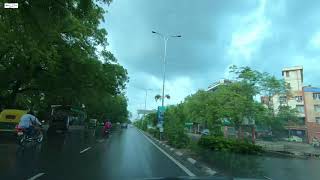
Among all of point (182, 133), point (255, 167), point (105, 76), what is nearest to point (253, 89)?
point (105, 76)

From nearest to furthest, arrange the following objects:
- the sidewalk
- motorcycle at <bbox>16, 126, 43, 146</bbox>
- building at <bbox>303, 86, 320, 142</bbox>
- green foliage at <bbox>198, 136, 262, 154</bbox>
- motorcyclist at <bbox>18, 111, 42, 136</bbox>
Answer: green foliage at <bbox>198, 136, 262, 154</bbox> < motorcycle at <bbox>16, 126, 43, 146</bbox> < motorcyclist at <bbox>18, 111, 42, 136</bbox> < the sidewalk < building at <bbox>303, 86, 320, 142</bbox>

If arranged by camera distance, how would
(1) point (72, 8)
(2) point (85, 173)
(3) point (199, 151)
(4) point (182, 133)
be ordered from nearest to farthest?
(1) point (72, 8) → (2) point (85, 173) → (3) point (199, 151) → (4) point (182, 133)

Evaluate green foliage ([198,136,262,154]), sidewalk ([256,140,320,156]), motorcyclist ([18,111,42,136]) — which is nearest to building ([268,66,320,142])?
sidewalk ([256,140,320,156])

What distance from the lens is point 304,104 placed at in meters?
87.8

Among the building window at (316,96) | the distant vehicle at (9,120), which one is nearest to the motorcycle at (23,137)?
the distant vehicle at (9,120)

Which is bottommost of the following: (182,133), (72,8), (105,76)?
(182,133)

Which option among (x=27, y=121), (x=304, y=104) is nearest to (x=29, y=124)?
(x=27, y=121)

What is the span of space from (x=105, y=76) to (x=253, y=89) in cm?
1995

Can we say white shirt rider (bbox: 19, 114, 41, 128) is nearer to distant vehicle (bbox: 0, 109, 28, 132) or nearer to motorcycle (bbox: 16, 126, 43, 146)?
motorcycle (bbox: 16, 126, 43, 146)

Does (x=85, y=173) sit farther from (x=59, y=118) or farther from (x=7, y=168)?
(x=59, y=118)

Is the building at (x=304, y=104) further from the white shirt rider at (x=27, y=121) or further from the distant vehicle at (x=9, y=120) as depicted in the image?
the white shirt rider at (x=27, y=121)

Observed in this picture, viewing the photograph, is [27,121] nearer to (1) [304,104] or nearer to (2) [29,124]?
(2) [29,124]

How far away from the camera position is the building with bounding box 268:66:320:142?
272ft

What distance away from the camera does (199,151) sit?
69.3ft
